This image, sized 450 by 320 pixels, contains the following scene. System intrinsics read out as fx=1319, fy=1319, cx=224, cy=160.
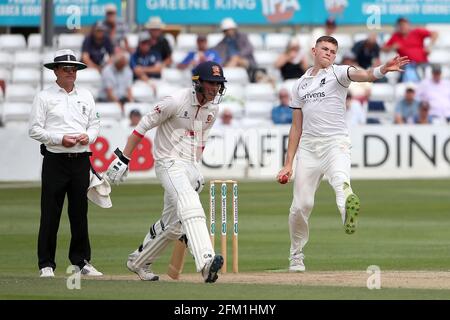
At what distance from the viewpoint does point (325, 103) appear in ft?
40.3

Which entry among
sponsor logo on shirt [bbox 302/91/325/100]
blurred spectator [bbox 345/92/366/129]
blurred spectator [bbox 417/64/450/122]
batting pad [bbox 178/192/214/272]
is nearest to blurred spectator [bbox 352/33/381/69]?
blurred spectator [bbox 417/64/450/122]

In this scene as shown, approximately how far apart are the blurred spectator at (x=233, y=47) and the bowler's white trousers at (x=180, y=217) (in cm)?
1483

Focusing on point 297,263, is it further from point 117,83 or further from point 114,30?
point 114,30

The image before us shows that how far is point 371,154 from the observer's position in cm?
2459

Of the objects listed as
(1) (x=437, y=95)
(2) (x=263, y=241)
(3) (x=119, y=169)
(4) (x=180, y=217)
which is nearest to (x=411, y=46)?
(1) (x=437, y=95)

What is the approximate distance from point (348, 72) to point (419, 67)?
49.4ft

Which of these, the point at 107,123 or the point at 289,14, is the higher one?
the point at 289,14

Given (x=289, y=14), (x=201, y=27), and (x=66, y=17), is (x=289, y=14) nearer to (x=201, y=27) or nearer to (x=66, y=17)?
(x=201, y=27)

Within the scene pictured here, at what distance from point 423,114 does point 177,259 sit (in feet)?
46.5

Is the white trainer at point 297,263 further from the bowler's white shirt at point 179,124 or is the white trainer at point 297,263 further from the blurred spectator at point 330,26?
the blurred spectator at point 330,26

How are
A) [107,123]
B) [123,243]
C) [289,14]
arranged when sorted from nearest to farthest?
[123,243] → [107,123] → [289,14]

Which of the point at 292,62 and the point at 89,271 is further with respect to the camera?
the point at 292,62

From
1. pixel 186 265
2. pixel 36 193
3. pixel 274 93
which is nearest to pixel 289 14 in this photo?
pixel 274 93

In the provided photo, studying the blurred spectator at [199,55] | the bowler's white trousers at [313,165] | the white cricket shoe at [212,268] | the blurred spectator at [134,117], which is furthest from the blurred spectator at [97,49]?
the white cricket shoe at [212,268]
